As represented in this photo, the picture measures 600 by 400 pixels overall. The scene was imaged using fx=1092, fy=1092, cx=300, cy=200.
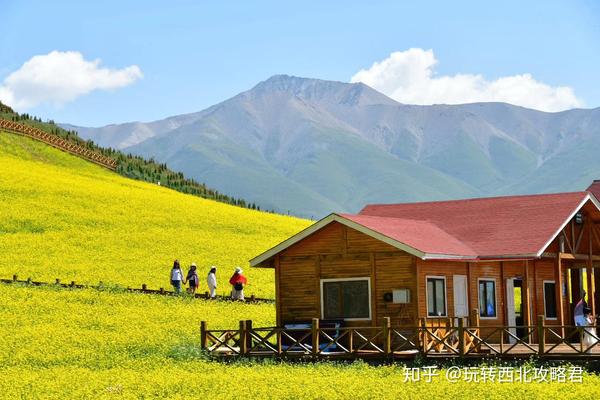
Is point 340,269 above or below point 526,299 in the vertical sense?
above

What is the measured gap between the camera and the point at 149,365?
112 ft

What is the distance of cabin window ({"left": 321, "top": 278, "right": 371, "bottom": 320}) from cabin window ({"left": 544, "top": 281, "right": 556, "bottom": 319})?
364 inches

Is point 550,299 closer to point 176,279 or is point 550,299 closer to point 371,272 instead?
point 371,272

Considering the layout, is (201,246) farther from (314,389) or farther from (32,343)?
(314,389)

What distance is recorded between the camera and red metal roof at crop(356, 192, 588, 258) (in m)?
39.4

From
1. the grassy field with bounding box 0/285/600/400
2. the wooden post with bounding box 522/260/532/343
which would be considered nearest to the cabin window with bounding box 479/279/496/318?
the wooden post with bounding box 522/260/532/343

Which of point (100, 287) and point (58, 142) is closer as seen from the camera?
point (100, 287)

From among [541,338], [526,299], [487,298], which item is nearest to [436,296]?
[487,298]

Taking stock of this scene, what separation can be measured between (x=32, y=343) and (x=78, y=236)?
2852cm

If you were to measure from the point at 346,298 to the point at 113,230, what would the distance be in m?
32.5

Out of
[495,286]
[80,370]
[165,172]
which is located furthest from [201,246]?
[165,172]

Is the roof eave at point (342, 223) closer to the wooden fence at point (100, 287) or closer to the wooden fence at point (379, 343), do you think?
the wooden fence at point (379, 343)

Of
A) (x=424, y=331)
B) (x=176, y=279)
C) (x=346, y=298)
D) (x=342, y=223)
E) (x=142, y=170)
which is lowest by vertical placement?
(x=424, y=331)

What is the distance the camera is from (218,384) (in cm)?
2980
